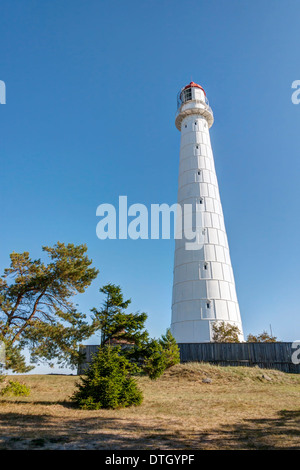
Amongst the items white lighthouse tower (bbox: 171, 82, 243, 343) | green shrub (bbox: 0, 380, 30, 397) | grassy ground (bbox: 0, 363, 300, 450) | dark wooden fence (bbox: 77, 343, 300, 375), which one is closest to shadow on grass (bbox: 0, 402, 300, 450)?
grassy ground (bbox: 0, 363, 300, 450)

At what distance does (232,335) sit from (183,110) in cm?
2599

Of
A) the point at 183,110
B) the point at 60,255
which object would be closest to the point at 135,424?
the point at 60,255

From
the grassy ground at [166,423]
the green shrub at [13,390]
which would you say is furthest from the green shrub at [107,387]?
the green shrub at [13,390]

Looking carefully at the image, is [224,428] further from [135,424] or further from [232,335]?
[232,335]

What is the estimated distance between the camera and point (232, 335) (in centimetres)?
2553

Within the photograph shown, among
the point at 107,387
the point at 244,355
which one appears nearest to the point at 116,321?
the point at 107,387

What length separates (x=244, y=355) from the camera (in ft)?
78.9

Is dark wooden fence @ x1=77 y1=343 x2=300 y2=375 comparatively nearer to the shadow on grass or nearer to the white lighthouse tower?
the white lighthouse tower

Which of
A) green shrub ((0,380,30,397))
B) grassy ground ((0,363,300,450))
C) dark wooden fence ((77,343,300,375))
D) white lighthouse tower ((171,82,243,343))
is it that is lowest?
grassy ground ((0,363,300,450))

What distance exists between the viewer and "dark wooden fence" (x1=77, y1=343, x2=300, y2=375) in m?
23.9

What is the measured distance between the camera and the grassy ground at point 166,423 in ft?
21.5

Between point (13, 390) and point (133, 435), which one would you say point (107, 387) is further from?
point (13, 390)

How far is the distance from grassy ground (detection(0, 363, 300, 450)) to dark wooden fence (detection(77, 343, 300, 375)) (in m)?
7.49

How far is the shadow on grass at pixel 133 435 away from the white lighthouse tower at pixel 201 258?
57.9ft
